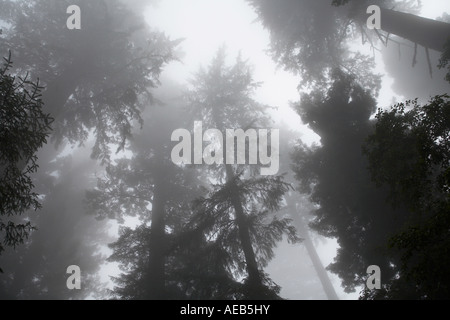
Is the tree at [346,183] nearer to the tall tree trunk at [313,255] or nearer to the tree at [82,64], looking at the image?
the tree at [82,64]

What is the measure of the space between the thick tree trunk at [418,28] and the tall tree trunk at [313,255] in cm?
1595

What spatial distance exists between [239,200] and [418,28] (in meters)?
10.0

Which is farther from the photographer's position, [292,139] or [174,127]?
[292,139]

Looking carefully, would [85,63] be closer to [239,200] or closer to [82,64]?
[82,64]

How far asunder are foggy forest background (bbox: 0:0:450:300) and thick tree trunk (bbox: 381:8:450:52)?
0.19 feet

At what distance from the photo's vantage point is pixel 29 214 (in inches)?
965

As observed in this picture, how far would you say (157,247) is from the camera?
15039mm

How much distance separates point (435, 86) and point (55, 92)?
2812cm

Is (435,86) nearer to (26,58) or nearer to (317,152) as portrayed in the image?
(317,152)

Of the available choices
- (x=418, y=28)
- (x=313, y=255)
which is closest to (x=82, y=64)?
(x=418, y=28)

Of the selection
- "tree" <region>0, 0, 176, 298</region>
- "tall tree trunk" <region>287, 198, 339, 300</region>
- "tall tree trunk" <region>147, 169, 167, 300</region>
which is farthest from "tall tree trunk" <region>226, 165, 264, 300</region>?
"tall tree trunk" <region>287, 198, 339, 300</region>

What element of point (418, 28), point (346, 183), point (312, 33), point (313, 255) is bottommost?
point (313, 255)

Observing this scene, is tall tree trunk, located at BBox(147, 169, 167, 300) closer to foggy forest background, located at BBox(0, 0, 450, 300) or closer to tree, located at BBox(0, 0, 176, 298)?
foggy forest background, located at BBox(0, 0, 450, 300)
